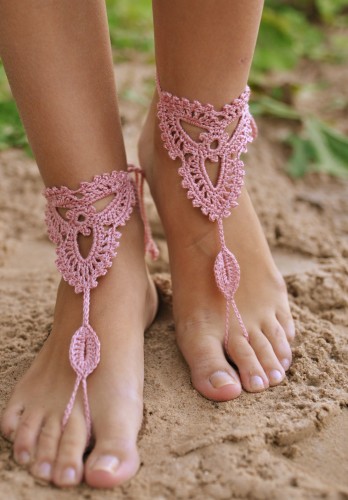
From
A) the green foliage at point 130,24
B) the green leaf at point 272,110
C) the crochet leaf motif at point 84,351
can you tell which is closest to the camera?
the crochet leaf motif at point 84,351

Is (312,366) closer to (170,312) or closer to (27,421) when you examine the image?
(170,312)

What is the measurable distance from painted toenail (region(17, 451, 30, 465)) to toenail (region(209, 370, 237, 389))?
31 cm

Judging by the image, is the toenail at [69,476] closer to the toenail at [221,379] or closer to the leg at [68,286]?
the leg at [68,286]

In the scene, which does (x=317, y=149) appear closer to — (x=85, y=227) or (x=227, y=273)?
(x=227, y=273)

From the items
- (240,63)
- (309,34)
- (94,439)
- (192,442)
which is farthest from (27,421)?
(309,34)

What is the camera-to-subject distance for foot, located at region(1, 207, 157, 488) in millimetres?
862

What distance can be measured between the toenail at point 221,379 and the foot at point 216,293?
1 centimetres

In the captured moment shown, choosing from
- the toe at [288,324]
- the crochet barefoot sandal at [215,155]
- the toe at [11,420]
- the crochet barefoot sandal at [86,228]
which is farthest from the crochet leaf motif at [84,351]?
the toe at [288,324]

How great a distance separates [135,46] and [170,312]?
181 cm

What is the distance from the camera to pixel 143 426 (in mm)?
947

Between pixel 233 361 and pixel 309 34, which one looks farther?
pixel 309 34

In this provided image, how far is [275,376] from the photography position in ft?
3.40

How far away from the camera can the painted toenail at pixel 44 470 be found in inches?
33.7

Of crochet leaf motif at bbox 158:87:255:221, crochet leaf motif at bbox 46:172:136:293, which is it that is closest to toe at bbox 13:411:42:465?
crochet leaf motif at bbox 46:172:136:293
